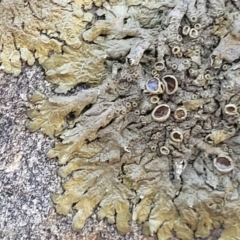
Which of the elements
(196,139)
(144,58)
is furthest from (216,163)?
(144,58)

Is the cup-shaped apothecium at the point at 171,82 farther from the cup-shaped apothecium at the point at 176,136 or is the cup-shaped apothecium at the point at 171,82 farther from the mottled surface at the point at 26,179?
the mottled surface at the point at 26,179

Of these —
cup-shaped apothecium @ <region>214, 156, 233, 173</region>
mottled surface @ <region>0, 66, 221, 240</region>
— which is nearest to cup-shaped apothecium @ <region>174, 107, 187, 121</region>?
cup-shaped apothecium @ <region>214, 156, 233, 173</region>

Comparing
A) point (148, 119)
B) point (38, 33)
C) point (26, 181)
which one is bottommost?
point (26, 181)

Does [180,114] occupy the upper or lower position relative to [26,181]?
upper

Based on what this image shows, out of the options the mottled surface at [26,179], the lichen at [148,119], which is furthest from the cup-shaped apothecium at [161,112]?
the mottled surface at [26,179]

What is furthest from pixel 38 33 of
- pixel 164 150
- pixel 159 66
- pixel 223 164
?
pixel 223 164

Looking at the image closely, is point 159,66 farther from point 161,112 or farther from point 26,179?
point 26,179
